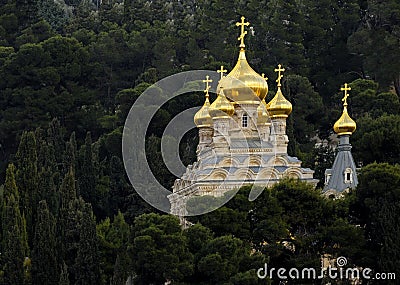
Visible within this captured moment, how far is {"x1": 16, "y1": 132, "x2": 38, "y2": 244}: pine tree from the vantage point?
1505 inches

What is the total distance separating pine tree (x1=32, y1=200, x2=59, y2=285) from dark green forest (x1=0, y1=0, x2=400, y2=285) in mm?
42

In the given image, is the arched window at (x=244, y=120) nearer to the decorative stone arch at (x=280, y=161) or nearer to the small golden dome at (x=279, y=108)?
the small golden dome at (x=279, y=108)

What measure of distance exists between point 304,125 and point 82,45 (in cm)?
1324

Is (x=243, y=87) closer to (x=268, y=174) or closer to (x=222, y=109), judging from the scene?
(x=222, y=109)

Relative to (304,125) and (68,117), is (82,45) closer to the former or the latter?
(68,117)

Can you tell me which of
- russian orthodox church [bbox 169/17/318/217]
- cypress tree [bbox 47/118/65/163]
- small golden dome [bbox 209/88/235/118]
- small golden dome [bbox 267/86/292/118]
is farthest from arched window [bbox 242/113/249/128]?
cypress tree [bbox 47/118/65/163]

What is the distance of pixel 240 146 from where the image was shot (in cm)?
3984

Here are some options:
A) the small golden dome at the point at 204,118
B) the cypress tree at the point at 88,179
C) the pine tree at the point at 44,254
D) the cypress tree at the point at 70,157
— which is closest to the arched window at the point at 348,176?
the small golden dome at the point at 204,118

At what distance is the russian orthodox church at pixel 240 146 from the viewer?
38844 millimetres

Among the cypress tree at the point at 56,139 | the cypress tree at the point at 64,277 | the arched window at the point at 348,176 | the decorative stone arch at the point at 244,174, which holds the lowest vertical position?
the cypress tree at the point at 64,277

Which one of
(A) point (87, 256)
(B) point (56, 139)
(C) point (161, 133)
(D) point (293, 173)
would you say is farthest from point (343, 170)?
(B) point (56, 139)

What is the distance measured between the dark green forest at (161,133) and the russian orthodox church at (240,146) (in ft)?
10.1

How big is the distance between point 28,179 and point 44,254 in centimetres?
519

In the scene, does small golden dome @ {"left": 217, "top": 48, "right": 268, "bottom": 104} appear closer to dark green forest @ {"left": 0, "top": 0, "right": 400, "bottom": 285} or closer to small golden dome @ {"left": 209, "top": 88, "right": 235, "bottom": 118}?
small golden dome @ {"left": 209, "top": 88, "right": 235, "bottom": 118}
